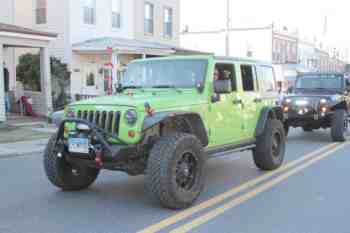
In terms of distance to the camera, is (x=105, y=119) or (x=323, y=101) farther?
(x=323, y=101)

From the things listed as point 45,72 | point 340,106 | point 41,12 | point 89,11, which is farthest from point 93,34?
point 340,106

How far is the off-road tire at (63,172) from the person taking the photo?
6.48 meters

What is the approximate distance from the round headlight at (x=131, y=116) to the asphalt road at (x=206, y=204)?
1149 millimetres

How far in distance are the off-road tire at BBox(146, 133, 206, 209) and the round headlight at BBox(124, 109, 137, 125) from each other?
426 millimetres

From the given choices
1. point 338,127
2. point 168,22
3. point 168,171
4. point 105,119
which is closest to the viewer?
point 168,171

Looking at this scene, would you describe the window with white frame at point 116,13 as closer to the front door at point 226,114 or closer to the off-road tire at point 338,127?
the off-road tire at point 338,127

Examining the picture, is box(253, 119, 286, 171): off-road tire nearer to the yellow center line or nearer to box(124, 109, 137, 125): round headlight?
the yellow center line

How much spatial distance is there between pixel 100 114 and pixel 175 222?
1721 mm

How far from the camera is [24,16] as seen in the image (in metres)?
21.5

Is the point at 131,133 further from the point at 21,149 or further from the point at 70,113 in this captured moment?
the point at 21,149

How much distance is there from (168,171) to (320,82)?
9934 mm

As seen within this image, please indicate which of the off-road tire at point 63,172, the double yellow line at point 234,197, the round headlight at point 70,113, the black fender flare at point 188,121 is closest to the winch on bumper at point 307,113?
the double yellow line at point 234,197

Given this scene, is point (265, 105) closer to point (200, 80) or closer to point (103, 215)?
point (200, 80)

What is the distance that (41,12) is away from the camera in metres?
21.0
